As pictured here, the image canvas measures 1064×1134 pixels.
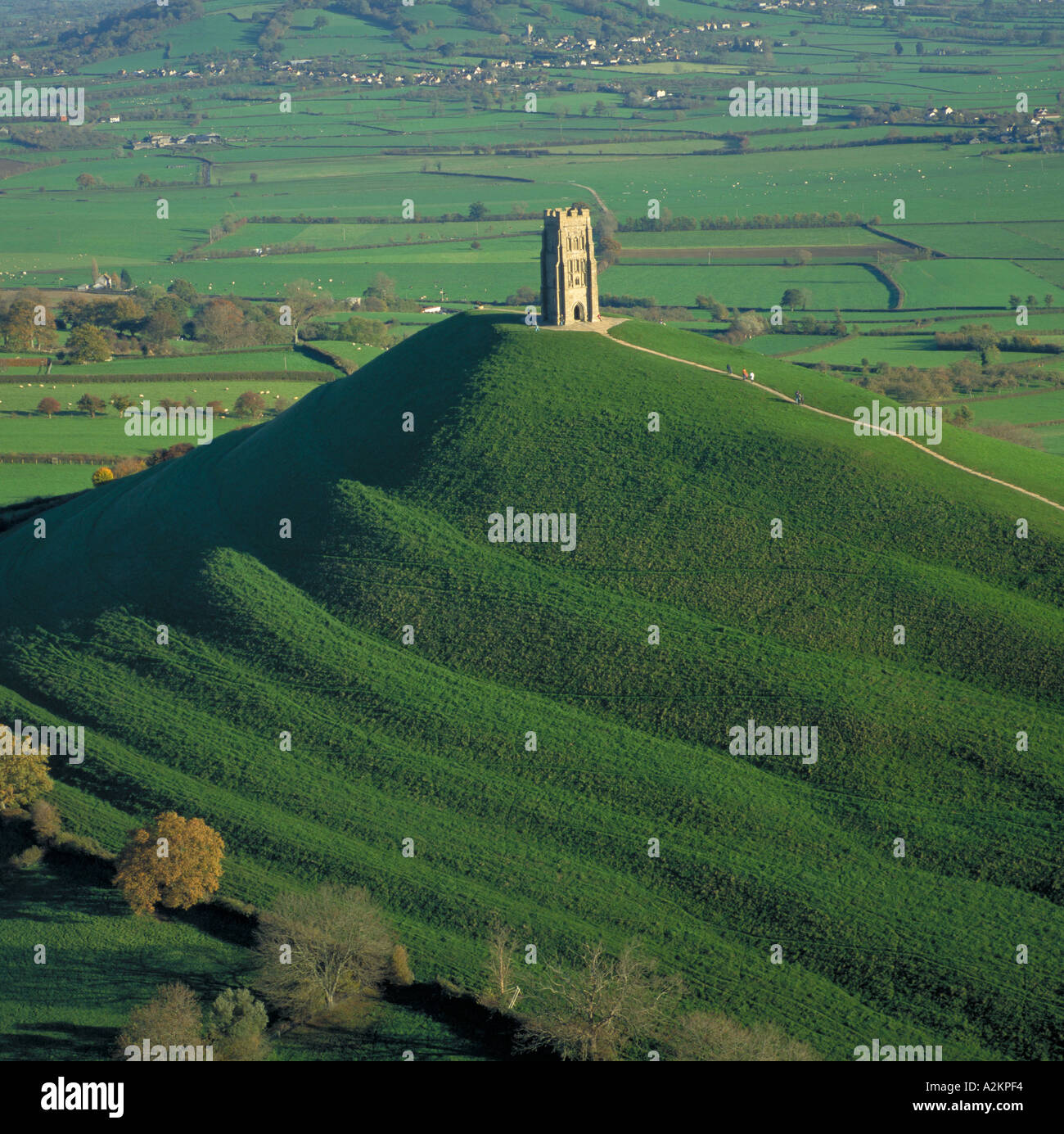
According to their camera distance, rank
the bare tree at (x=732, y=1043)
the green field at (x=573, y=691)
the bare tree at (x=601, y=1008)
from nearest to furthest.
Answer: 1. the bare tree at (x=732, y=1043)
2. the bare tree at (x=601, y=1008)
3. the green field at (x=573, y=691)

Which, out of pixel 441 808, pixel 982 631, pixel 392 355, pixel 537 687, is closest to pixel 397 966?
pixel 441 808

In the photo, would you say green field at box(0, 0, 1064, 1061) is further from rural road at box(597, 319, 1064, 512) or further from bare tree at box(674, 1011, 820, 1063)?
bare tree at box(674, 1011, 820, 1063)

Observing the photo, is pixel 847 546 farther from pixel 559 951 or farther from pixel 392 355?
pixel 392 355

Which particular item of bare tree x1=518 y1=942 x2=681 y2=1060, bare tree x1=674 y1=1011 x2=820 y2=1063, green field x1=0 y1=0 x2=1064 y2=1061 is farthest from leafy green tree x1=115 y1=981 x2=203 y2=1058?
bare tree x1=674 y1=1011 x2=820 y2=1063

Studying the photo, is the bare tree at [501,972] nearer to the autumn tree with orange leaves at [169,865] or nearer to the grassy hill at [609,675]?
the grassy hill at [609,675]

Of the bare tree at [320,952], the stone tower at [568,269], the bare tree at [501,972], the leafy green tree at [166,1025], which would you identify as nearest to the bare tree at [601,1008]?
the bare tree at [501,972]

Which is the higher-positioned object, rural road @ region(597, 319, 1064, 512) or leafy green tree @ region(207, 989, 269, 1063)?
rural road @ region(597, 319, 1064, 512)
